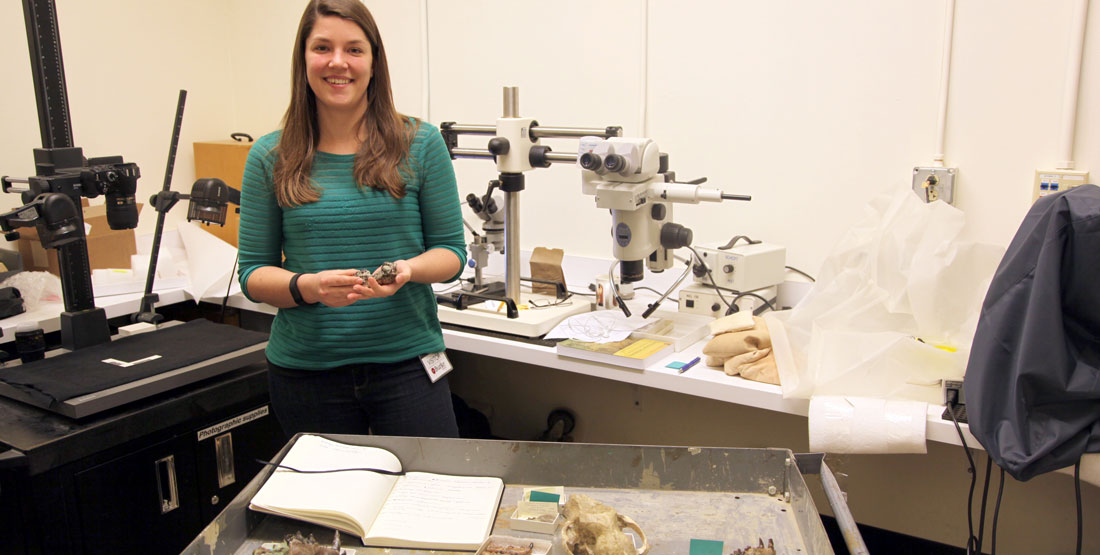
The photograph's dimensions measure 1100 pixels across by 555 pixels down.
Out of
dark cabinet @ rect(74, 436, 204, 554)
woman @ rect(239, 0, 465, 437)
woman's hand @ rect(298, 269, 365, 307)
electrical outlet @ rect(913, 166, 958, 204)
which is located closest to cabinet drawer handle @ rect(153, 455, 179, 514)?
dark cabinet @ rect(74, 436, 204, 554)

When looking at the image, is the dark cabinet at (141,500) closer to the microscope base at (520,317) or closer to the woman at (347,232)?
the woman at (347,232)

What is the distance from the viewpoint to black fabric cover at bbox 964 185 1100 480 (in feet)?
4.46

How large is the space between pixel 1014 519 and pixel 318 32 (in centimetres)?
224

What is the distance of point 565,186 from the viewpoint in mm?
2787

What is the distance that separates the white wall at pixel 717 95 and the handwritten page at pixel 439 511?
159 cm

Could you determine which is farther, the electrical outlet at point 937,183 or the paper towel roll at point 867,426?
the electrical outlet at point 937,183

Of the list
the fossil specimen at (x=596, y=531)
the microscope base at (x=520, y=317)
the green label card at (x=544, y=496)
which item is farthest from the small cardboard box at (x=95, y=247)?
the fossil specimen at (x=596, y=531)

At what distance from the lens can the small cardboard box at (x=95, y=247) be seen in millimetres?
2617

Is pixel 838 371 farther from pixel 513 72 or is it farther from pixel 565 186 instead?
pixel 513 72

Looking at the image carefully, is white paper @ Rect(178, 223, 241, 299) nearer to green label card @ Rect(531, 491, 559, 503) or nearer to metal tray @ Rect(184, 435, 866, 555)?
metal tray @ Rect(184, 435, 866, 555)

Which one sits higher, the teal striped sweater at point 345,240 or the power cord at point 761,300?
the teal striped sweater at point 345,240

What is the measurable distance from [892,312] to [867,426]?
0.32 metres

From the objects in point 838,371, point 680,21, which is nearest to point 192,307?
point 680,21

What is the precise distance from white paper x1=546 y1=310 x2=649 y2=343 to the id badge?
46 centimetres
